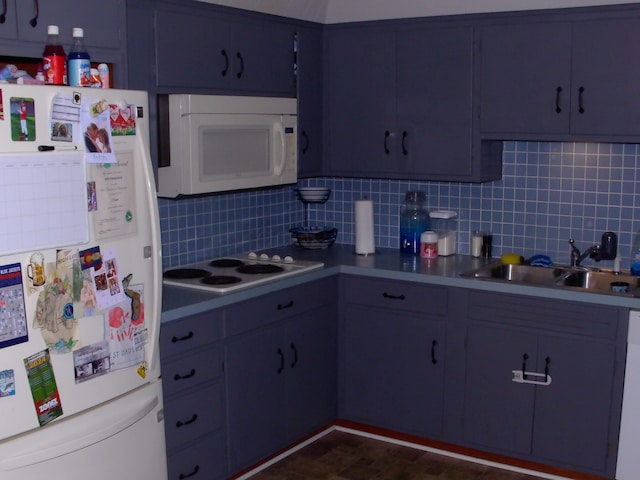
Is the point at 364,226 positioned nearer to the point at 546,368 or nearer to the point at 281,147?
the point at 281,147

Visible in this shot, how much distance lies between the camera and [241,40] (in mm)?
3779

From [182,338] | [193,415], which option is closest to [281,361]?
[193,415]

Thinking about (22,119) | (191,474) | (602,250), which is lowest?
(191,474)

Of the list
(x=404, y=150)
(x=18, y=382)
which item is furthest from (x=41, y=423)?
(x=404, y=150)

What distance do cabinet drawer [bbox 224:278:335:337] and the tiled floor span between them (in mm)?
702

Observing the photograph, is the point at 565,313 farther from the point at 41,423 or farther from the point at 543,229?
the point at 41,423

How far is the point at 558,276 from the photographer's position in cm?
401

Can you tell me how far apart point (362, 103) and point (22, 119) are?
2245 millimetres

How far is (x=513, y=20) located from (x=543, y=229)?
103cm

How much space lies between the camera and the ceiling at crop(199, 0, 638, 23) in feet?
12.3

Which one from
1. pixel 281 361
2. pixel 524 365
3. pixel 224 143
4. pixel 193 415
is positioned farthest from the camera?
pixel 281 361

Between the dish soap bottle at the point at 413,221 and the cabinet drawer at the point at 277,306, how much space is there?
534 millimetres

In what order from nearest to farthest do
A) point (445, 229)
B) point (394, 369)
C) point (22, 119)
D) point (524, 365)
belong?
point (22, 119)
point (524, 365)
point (394, 369)
point (445, 229)

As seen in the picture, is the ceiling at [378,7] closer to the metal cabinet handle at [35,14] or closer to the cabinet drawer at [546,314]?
the metal cabinet handle at [35,14]
